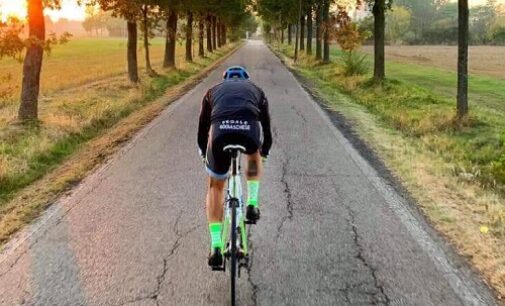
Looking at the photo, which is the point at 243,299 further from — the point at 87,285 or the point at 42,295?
the point at 42,295

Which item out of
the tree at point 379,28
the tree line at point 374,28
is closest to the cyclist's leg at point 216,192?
the tree line at point 374,28

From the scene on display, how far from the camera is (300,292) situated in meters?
4.60

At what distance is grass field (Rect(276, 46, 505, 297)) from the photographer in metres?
5.88

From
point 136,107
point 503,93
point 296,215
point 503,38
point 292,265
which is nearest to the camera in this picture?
point 292,265

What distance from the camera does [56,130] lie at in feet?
37.2

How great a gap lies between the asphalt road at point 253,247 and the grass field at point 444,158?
39 centimetres

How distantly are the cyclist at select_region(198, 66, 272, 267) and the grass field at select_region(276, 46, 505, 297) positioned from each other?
2.48m

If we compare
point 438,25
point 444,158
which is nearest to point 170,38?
point 444,158

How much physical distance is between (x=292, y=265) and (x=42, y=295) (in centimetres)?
230

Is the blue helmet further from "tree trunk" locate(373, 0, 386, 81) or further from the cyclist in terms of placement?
"tree trunk" locate(373, 0, 386, 81)

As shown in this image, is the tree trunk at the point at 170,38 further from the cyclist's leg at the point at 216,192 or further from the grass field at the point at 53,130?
the cyclist's leg at the point at 216,192

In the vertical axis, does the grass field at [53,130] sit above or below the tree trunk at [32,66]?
below

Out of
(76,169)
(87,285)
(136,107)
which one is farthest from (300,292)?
(136,107)

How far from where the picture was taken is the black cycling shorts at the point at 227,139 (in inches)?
169
